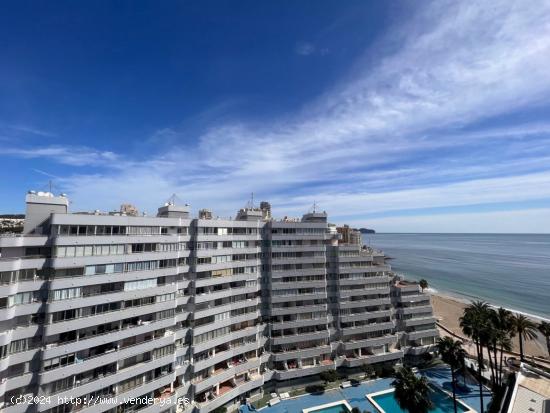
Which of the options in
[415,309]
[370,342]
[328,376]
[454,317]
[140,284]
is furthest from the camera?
[454,317]

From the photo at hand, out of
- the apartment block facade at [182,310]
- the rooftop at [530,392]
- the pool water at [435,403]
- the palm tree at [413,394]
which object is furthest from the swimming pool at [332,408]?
the rooftop at [530,392]

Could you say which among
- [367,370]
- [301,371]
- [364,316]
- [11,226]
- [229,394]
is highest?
[11,226]

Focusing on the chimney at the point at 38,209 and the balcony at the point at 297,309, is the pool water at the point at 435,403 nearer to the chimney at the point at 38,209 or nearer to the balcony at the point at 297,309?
the balcony at the point at 297,309

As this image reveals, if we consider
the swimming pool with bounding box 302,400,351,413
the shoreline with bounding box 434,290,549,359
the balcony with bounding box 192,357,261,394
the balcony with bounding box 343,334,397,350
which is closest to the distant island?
the balcony with bounding box 192,357,261,394

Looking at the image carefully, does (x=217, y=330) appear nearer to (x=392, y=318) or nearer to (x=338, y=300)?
(x=338, y=300)

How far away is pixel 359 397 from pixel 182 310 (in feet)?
139

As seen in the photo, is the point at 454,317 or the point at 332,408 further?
the point at 454,317

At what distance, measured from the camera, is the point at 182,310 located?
199ft

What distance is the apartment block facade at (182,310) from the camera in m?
41.3

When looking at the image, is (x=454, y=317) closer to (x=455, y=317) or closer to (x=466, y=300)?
(x=455, y=317)

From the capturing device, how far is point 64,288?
4300 centimetres

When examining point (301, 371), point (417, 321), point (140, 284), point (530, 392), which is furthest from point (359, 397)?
point (140, 284)

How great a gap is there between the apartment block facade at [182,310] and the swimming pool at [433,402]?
9679 millimetres

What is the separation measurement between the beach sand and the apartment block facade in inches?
1418
